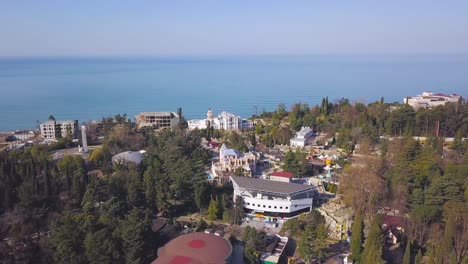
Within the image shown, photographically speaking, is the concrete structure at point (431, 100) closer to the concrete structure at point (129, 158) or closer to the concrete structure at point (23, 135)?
the concrete structure at point (129, 158)

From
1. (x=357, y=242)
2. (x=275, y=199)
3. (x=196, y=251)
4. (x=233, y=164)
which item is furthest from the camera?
(x=233, y=164)

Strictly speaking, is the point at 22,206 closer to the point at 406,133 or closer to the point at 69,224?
the point at 69,224

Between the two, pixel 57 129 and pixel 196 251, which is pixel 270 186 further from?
pixel 57 129

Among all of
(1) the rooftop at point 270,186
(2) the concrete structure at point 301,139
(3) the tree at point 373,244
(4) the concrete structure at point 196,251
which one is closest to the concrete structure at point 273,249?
(4) the concrete structure at point 196,251

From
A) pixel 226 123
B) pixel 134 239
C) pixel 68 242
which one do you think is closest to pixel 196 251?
pixel 134 239

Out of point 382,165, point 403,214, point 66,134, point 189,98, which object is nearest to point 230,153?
point 382,165

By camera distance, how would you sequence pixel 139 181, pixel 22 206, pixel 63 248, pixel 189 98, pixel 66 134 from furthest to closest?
pixel 189 98
pixel 66 134
pixel 139 181
pixel 22 206
pixel 63 248

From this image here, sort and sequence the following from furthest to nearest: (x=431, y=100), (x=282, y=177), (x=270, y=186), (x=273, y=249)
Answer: (x=431, y=100)
(x=282, y=177)
(x=270, y=186)
(x=273, y=249)
